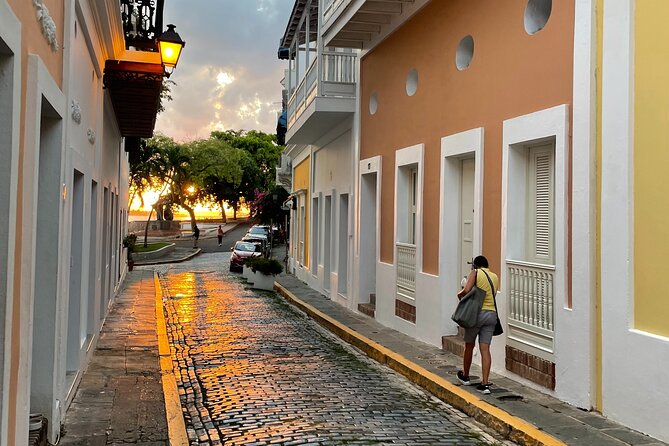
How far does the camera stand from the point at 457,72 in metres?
9.97

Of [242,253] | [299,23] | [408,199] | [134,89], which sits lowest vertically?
[242,253]

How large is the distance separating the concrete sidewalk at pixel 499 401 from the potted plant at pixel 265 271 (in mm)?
8603

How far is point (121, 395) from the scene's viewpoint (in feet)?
25.0

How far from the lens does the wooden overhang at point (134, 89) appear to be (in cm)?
984

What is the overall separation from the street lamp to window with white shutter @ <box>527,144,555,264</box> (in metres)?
4.78

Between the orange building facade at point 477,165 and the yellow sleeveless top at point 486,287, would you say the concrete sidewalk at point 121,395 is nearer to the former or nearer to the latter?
the yellow sleeveless top at point 486,287

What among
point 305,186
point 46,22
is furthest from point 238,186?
point 46,22

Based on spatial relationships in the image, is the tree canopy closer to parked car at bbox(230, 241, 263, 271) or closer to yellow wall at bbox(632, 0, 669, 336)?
parked car at bbox(230, 241, 263, 271)

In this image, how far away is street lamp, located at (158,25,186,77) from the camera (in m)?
9.12

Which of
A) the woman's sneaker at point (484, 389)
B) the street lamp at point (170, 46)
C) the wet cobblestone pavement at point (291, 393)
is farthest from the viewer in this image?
the street lamp at point (170, 46)

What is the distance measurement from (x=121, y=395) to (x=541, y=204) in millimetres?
5265

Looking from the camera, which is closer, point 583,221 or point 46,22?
point 46,22

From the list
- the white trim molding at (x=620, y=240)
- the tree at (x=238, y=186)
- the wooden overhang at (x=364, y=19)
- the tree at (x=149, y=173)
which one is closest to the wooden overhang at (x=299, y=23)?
the wooden overhang at (x=364, y=19)

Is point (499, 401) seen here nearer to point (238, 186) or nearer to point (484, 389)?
point (484, 389)
